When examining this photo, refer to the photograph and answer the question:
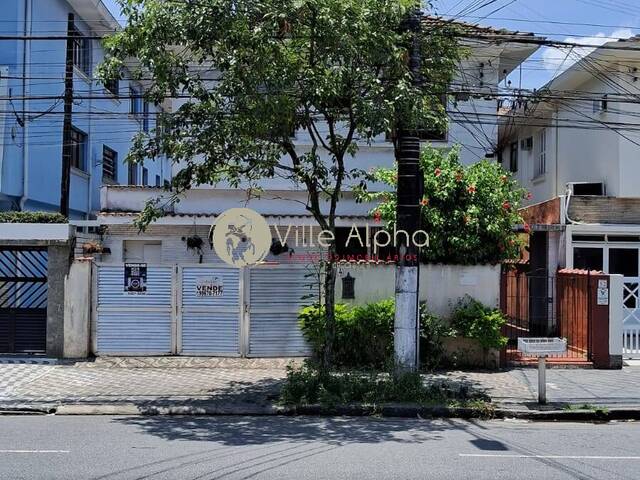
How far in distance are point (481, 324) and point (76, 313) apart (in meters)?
7.71

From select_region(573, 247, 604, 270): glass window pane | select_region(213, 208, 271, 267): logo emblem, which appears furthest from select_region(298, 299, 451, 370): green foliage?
select_region(573, 247, 604, 270): glass window pane

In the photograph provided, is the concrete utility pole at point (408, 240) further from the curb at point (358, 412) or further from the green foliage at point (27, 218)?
the green foliage at point (27, 218)

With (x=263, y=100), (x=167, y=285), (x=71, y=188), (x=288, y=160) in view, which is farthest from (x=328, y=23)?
(x=71, y=188)

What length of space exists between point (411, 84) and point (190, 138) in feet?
11.1

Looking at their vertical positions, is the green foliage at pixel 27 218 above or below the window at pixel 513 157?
below

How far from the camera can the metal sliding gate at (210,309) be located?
1325 cm

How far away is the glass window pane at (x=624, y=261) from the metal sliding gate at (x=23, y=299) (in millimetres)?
12848

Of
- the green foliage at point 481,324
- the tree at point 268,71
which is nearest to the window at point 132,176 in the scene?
the tree at point 268,71

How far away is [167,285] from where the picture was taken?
13.3 m

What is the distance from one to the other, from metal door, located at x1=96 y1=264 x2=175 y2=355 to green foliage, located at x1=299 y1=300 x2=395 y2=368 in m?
2.82

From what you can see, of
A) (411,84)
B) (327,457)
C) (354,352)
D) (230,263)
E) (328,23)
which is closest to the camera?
(327,457)

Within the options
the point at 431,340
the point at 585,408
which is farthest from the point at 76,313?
the point at 585,408

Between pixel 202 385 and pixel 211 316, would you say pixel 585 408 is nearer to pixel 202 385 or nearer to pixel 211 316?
pixel 202 385

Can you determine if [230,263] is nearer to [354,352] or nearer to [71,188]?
[354,352]
